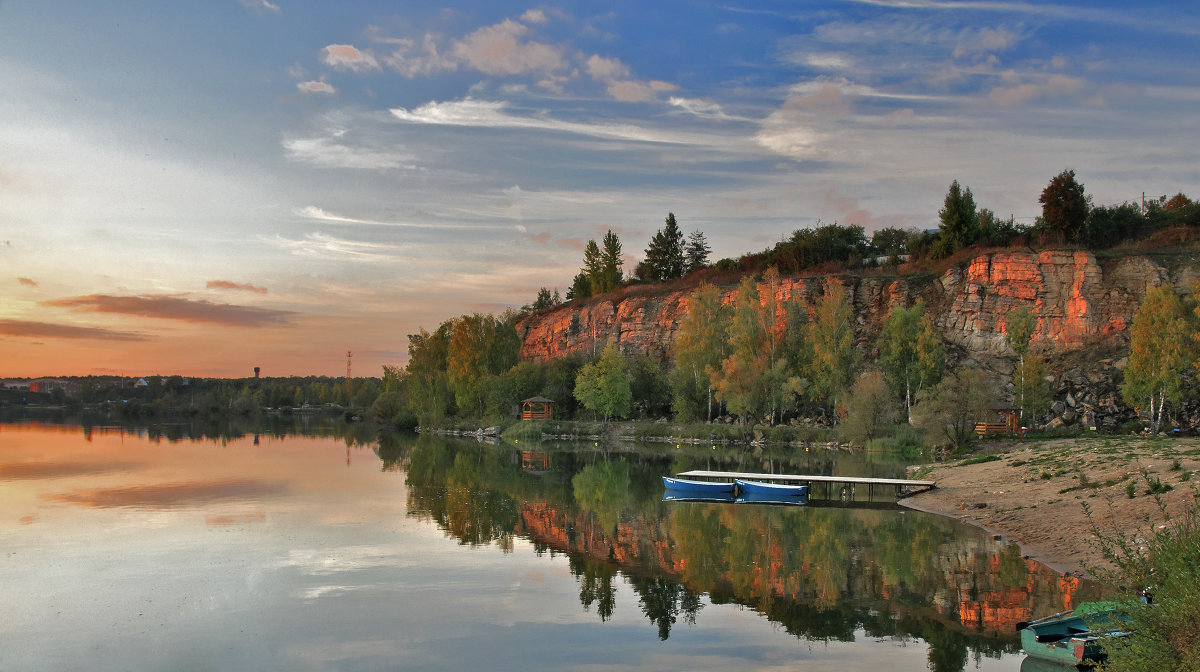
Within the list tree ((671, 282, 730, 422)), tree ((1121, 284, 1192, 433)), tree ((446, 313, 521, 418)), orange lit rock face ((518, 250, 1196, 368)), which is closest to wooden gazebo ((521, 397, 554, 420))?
tree ((446, 313, 521, 418))

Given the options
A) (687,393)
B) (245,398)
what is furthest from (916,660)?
(245,398)

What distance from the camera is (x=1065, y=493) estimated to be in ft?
75.4

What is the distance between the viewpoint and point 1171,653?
25.7 ft

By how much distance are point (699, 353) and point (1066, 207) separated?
33889 millimetres

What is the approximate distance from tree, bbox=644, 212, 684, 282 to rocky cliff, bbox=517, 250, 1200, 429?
20.5m

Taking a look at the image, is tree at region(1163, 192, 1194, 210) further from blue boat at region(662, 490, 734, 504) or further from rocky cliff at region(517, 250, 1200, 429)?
blue boat at region(662, 490, 734, 504)

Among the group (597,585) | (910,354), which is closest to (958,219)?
(910,354)

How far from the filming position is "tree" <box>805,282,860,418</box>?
58062 millimetres

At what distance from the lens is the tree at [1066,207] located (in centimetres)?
6844

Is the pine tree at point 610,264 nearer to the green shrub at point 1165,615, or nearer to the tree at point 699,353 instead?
the tree at point 699,353

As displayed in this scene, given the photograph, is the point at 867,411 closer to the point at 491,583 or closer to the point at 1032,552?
the point at 1032,552

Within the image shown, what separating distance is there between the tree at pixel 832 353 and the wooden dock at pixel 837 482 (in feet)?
85.8

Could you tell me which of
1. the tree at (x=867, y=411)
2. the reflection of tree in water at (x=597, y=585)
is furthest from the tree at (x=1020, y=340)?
the reflection of tree in water at (x=597, y=585)

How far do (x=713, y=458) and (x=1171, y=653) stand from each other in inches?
1455
